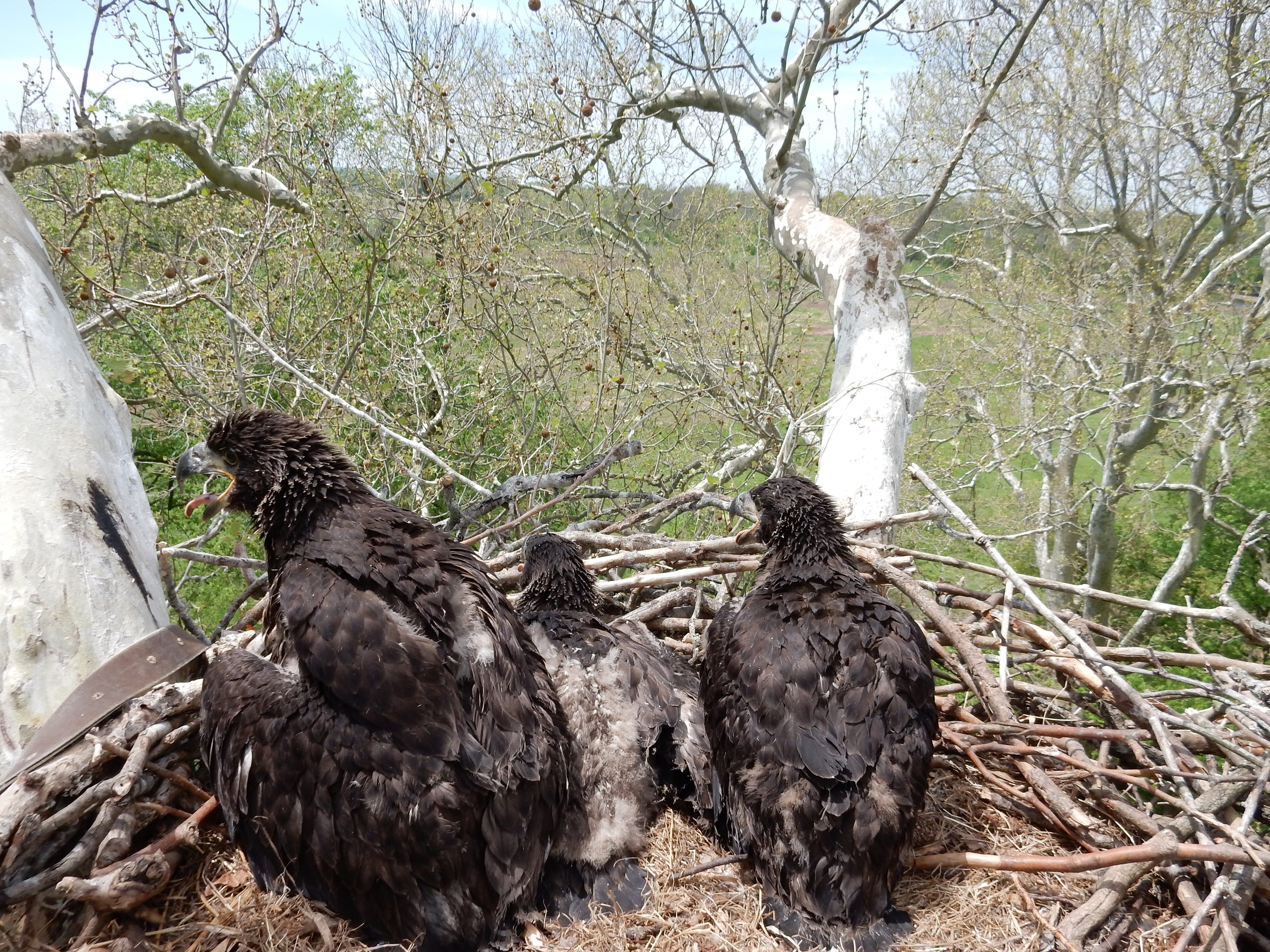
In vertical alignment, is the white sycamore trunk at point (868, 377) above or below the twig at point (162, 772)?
above

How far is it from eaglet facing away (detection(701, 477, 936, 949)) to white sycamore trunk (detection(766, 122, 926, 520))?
3.01 feet

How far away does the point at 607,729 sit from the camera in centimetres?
298

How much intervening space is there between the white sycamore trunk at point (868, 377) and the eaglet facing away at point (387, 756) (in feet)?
6.64

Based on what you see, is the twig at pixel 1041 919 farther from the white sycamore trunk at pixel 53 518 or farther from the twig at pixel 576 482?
the white sycamore trunk at pixel 53 518

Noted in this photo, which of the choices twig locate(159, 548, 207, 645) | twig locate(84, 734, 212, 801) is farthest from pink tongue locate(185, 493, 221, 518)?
twig locate(84, 734, 212, 801)

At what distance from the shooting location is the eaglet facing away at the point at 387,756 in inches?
91.9

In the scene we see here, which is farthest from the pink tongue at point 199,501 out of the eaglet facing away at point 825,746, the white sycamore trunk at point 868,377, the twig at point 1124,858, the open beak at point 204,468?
the twig at point 1124,858

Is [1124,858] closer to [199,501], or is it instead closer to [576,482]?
[576,482]

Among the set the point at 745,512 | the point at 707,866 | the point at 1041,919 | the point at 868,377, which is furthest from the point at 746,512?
the point at 1041,919

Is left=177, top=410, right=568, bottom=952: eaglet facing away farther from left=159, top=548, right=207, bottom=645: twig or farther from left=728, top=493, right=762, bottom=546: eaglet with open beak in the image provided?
left=728, top=493, right=762, bottom=546: eaglet with open beak

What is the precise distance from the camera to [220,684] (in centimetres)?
247

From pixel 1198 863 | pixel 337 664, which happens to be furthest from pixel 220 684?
pixel 1198 863

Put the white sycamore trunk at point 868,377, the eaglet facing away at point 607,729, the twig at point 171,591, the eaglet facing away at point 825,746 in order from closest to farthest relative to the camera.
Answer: the eaglet facing away at point 825,746
the eaglet facing away at point 607,729
the twig at point 171,591
the white sycamore trunk at point 868,377

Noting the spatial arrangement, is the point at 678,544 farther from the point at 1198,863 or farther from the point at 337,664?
the point at 1198,863
